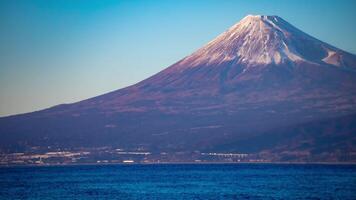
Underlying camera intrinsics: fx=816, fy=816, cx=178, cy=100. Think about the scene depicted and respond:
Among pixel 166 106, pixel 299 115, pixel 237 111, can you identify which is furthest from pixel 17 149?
pixel 299 115

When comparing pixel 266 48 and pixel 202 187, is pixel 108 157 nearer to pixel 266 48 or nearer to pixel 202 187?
pixel 266 48

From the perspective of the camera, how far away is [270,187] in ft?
202

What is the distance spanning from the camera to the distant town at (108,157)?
10944cm

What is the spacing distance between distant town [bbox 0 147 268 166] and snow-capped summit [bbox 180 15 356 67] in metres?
35.4

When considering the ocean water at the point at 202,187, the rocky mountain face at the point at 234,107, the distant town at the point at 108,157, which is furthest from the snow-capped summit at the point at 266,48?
the ocean water at the point at 202,187

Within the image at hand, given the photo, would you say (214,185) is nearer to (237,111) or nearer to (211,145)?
(211,145)

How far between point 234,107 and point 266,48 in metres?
21.8

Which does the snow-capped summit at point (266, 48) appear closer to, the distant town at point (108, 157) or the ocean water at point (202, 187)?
the distant town at point (108, 157)

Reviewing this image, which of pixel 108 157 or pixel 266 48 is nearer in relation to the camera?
pixel 108 157

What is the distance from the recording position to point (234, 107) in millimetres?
127062

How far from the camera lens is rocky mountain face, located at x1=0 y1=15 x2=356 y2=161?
11019cm

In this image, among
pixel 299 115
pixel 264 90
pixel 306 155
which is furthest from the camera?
pixel 264 90

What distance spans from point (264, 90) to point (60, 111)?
3481 cm

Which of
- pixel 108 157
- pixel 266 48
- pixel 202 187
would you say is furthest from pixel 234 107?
pixel 202 187
